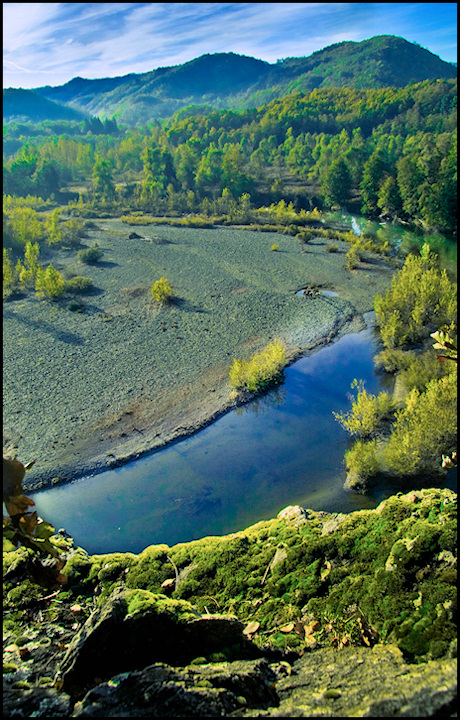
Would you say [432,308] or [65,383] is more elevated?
[432,308]

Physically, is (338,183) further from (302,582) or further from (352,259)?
(302,582)

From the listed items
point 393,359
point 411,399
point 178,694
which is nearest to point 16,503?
point 178,694

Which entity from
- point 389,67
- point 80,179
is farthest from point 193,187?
point 389,67

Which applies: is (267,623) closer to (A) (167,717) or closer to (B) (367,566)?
(B) (367,566)

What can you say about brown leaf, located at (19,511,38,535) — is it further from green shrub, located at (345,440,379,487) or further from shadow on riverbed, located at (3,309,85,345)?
shadow on riverbed, located at (3,309,85,345)

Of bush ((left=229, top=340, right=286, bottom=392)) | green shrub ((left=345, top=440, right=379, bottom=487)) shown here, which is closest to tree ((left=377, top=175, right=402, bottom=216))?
bush ((left=229, top=340, right=286, bottom=392))
